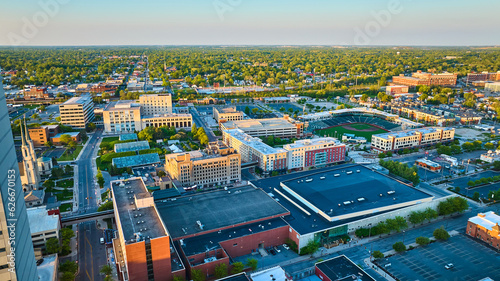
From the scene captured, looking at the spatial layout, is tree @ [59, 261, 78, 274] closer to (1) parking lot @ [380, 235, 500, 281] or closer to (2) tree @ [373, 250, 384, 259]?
(2) tree @ [373, 250, 384, 259]

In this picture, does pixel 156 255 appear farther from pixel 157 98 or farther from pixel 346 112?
pixel 346 112

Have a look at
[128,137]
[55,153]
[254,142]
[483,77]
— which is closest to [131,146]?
[128,137]

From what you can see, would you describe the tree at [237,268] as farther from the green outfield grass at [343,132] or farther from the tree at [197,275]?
the green outfield grass at [343,132]

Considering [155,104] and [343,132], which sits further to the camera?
[155,104]

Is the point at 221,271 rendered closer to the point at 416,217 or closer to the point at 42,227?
the point at 42,227

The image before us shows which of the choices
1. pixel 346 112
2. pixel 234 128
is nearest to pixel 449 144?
pixel 346 112
